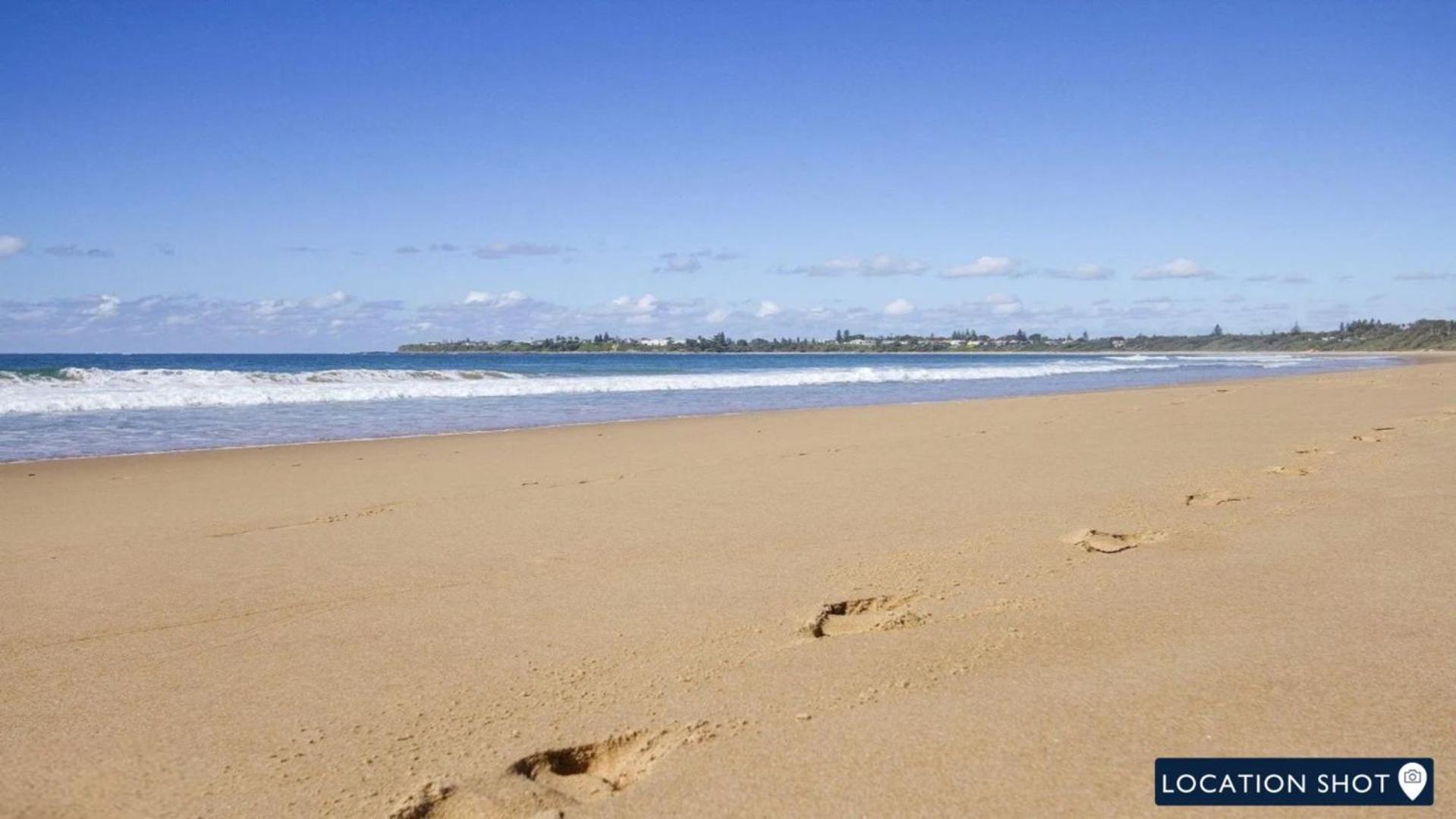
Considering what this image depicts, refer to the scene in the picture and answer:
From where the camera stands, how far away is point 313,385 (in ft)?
82.5

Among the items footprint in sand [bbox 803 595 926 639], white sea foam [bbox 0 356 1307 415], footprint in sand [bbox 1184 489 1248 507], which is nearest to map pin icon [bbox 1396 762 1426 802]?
footprint in sand [bbox 803 595 926 639]

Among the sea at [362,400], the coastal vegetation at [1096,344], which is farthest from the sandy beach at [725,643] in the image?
the coastal vegetation at [1096,344]

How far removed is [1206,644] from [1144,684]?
516mm

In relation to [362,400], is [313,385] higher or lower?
higher

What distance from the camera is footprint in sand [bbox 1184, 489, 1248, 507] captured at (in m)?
6.13

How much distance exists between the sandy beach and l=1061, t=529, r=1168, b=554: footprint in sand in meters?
0.02

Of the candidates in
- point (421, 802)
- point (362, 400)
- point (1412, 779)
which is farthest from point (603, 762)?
point (362, 400)

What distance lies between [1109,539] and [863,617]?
1.95 metres

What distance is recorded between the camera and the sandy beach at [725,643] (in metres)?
2.56

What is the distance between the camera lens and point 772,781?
2490mm

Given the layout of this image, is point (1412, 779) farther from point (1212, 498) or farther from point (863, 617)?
point (1212, 498)

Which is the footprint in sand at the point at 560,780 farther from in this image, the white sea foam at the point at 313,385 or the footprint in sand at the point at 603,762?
the white sea foam at the point at 313,385

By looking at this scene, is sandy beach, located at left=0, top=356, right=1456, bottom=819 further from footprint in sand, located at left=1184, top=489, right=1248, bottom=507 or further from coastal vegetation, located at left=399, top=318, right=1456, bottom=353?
coastal vegetation, located at left=399, top=318, right=1456, bottom=353

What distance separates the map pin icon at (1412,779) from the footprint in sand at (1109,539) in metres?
2.40
